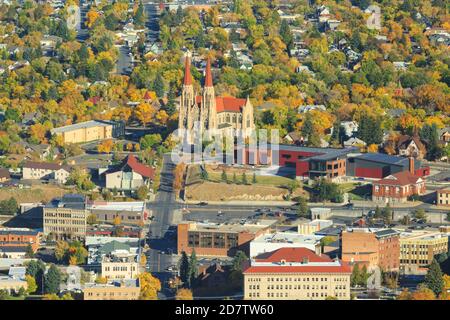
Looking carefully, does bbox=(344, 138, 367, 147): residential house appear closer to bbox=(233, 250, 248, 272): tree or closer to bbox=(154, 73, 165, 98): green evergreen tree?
bbox=(154, 73, 165, 98): green evergreen tree

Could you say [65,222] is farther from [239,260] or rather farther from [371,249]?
[371,249]

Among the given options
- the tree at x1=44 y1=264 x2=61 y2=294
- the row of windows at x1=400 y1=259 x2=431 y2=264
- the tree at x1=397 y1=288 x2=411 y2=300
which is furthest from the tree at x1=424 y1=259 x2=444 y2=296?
the tree at x1=44 y1=264 x2=61 y2=294

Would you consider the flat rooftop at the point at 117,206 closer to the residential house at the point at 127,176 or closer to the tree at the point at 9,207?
the tree at the point at 9,207

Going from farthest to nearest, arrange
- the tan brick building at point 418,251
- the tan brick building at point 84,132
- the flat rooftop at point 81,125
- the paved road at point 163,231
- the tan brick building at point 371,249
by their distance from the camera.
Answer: the flat rooftop at point 81,125, the tan brick building at point 84,132, the tan brick building at point 418,251, the paved road at point 163,231, the tan brick building at point 371,249

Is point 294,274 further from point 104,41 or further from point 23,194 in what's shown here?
point 104,41

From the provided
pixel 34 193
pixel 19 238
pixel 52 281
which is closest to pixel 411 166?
pixel 34 193

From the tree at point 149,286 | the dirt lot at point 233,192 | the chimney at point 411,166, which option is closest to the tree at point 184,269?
the tree at point 149,286
